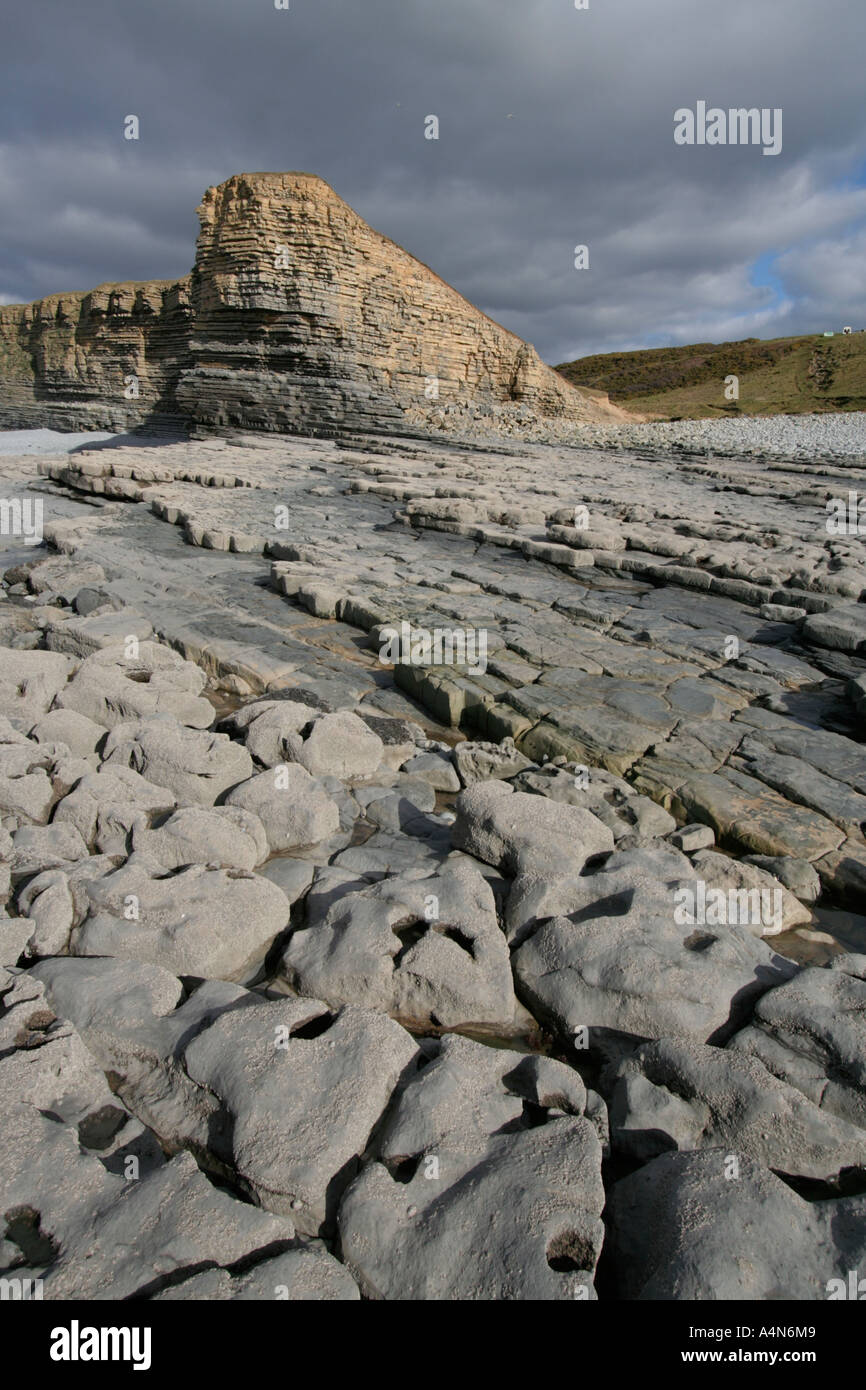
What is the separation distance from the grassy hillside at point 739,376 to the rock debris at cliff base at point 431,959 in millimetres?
43226

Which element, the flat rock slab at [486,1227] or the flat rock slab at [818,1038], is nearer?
the flat rock slab at [486,1227]

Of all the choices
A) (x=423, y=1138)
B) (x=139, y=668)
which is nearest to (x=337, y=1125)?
(x=423, y=1138)

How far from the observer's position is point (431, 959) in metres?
2.63

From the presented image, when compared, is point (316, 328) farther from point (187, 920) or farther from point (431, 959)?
point (431, 959)

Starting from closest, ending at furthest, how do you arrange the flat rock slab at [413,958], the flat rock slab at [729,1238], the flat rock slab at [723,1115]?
the flat rock slab at [729,1238] → the flat rock slab at [723,1115] → the flat rock slab at [413,958]

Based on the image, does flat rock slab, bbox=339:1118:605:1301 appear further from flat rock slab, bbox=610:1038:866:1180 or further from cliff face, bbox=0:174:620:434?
cliff face, bbox=0:174:620:434

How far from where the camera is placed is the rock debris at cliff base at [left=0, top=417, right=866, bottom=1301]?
1.79 metres

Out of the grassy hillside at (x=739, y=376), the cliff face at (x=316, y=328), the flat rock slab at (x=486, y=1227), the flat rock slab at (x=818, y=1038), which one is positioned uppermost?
the grassy hillside at (x=739, y=376)

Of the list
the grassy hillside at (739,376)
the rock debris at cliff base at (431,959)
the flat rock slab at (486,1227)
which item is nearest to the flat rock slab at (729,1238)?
the rock debris at cliff base at (431,959)

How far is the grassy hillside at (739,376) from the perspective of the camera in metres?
47.2

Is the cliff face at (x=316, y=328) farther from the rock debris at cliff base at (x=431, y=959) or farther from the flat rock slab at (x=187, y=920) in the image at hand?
the flat rock slab at (x=187, y=920)

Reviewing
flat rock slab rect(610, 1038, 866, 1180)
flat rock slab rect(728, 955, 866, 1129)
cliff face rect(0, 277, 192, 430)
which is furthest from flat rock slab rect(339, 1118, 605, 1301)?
cliff face rect(0, 277, 192, 430)

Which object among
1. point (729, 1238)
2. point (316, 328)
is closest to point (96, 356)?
point (316, 328)
